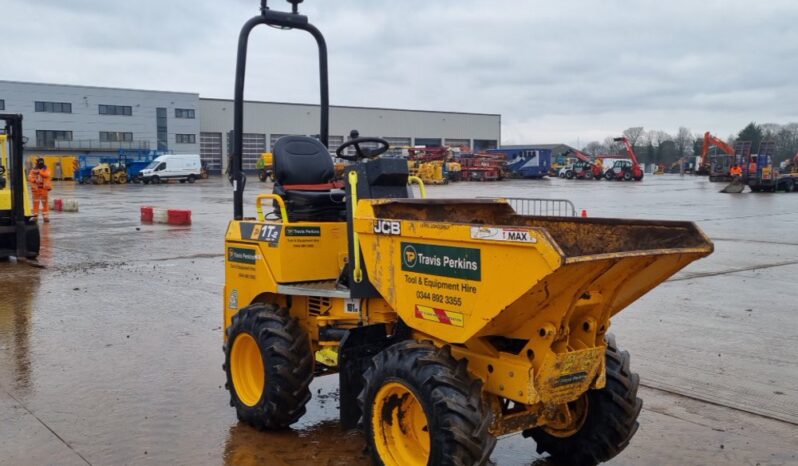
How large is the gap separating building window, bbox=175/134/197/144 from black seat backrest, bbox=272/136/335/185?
7555 centimetres

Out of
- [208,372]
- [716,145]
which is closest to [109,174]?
[716,145]

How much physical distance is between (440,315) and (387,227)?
561 mm

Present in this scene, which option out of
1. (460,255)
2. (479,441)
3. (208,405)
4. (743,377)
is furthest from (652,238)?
(208,405)

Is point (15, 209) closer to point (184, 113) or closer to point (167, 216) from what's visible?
point (167, 216)

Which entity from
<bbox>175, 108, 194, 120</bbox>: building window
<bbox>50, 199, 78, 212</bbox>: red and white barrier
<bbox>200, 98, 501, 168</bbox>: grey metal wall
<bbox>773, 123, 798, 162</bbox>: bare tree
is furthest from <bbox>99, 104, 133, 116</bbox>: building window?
<bbox>773, 123, 798, 162</bbox>: bare tree

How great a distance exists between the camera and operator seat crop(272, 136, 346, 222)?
5.26 metres

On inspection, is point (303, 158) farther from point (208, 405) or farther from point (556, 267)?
point (556, 267)

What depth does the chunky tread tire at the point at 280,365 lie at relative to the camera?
4910 millimetres

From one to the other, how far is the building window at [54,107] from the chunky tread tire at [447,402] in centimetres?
7588

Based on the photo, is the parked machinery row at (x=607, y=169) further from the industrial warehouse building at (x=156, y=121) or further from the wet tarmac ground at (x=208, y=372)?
the wet tarmac ground at (x=208, y=372)

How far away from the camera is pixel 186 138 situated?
78.3 meters

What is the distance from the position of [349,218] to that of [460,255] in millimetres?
984

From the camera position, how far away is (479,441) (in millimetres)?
3686

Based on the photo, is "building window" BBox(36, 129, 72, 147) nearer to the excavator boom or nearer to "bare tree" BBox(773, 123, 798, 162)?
the excavator boom
